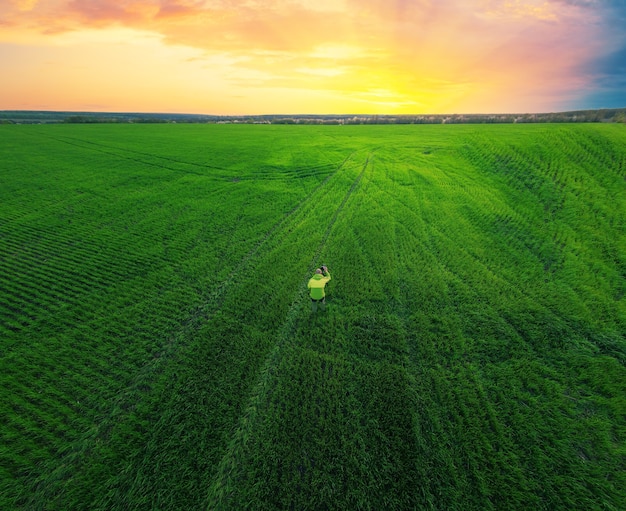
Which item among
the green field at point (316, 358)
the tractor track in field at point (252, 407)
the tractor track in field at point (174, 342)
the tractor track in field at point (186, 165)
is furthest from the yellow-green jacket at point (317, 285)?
the tractor track in field at point (186, 165)

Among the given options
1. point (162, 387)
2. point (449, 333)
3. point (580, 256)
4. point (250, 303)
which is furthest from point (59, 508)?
point (580, 256)

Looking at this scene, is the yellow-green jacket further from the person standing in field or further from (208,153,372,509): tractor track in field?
(208,153,372,509): tractor track in field

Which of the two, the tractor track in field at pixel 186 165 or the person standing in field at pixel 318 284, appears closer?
the person standing in field at pixel 318 284

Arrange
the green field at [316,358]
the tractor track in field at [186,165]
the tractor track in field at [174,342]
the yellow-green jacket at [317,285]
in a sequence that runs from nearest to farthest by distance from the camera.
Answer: the green field at [316,358]
the tractor track in field at [174,342]
the yellow-green jacket at [317,285]
the tractor track in field at [186,165]

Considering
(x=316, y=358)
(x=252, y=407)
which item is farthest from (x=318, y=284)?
(x=252, y=407)

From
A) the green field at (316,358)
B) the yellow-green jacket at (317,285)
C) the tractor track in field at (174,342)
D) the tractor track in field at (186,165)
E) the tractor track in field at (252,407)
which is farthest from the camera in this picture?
the tractor track in field at (186,165)

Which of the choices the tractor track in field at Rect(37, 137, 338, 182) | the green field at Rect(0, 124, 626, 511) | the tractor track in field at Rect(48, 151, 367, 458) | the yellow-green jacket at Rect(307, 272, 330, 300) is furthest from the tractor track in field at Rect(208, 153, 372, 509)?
the tractor track in field at Rect(37, 137, 338, 182)

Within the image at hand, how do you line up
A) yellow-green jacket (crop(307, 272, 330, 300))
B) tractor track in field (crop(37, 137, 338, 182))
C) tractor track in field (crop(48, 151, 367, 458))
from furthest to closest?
1. tractor track in field (crop(37, 137, 338, 182))
2. yellow-green jacket (crop(307, 272, 330, 300))
3. tractor track in field (crop(48, 151, 367, 458))

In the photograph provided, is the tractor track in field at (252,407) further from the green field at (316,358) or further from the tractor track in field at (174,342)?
the tractor track in field at (174,342)

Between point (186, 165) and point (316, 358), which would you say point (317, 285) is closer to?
point (316, 358)
